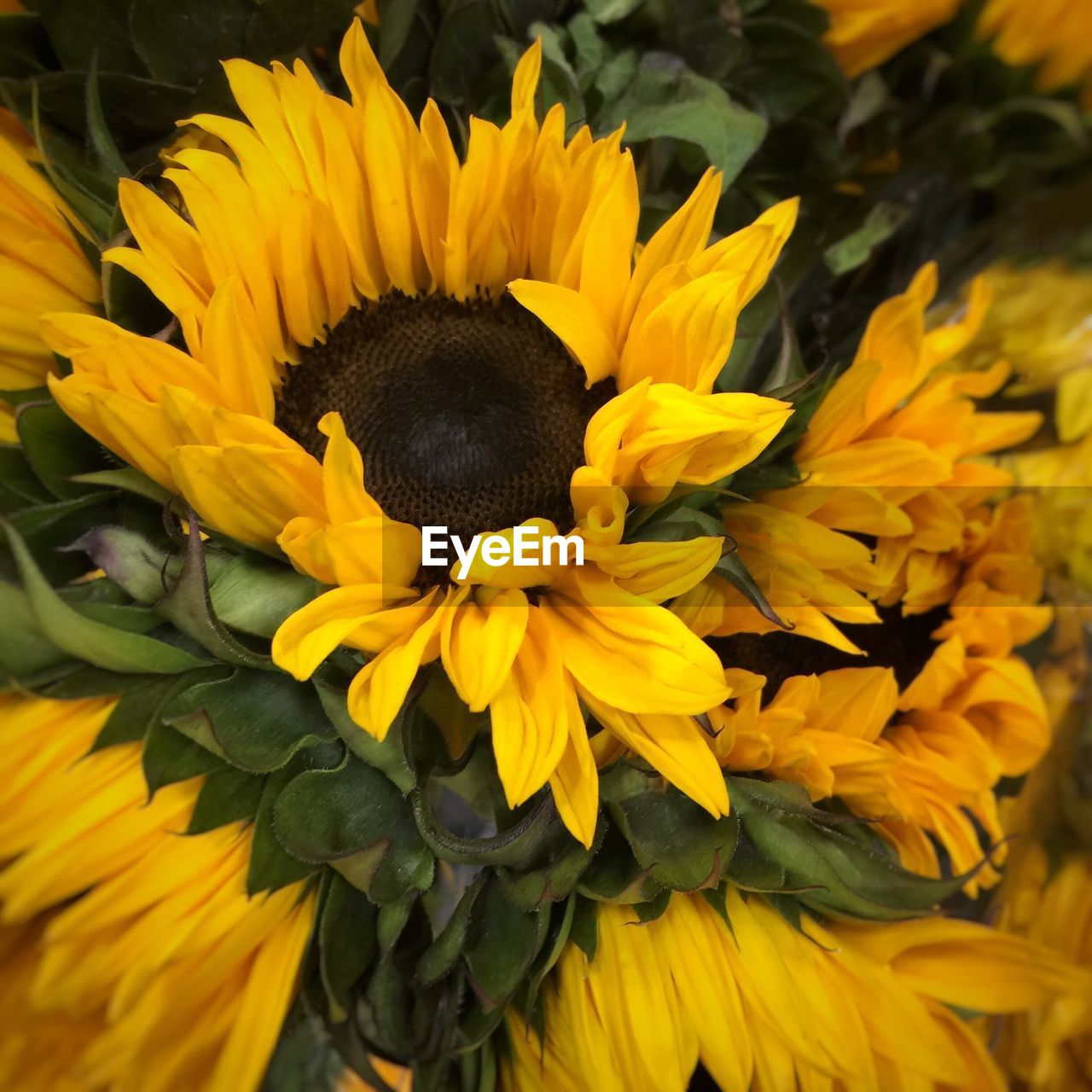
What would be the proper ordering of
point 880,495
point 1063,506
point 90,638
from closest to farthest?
point 90,638, point 880,495, point 1063,506

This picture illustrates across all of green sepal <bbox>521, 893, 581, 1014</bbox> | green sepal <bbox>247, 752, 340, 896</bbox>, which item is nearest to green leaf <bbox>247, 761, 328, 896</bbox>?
green sepal <bbox>247, 752, 340, 896</bbox>

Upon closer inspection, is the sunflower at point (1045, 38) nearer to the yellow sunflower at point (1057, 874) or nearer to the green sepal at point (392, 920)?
the yellow sunflower at point (1057, 874)

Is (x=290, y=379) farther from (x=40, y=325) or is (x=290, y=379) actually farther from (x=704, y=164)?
(x=704, y=164)

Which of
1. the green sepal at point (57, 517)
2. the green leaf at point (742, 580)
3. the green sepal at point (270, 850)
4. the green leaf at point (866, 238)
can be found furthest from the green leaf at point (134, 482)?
the green leaf at point (866, 238)

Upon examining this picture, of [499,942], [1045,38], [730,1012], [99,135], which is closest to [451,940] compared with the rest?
[499,942]

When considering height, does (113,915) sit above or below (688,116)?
below

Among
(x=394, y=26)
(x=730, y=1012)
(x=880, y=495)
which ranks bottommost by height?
(x=730, y=1012)

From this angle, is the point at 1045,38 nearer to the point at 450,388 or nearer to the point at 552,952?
the point at 450,388

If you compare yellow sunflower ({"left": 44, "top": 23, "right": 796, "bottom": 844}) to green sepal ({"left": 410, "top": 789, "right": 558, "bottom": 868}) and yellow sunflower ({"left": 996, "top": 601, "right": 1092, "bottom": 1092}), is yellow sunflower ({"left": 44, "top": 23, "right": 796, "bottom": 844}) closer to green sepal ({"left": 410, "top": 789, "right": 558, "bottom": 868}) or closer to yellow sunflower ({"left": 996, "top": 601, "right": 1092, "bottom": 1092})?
green sepal ({"left": 410, "top": 789, "right": 558, "bottom": 868})
